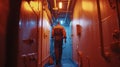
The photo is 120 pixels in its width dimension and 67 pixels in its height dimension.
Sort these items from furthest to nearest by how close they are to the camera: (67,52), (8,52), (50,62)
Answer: (67,52) → (50,62) → (8,52)

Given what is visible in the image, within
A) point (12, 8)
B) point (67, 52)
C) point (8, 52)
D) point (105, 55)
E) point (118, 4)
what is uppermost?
point (118, 4)

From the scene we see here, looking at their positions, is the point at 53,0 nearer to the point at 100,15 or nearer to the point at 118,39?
the point at 100,15

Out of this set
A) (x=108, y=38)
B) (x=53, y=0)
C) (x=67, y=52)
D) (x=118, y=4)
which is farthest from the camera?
(x=67, y=52)

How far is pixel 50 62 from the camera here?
602 centimetres

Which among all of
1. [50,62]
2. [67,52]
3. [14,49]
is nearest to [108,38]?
[14,49]

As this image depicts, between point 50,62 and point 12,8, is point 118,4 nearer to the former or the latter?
point 12,8

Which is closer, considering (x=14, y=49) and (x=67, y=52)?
(x=14, y=49)

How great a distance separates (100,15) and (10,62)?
157 centimetres

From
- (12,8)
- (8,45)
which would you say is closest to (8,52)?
(8,45)

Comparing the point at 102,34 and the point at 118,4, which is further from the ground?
the point at 118,4

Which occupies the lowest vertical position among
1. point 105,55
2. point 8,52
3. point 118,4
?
point 105,55

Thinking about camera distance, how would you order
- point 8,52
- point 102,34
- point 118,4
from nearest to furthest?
point 8,52
point 118,4
point 102,34

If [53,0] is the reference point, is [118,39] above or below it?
below

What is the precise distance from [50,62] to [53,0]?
2509 mm
